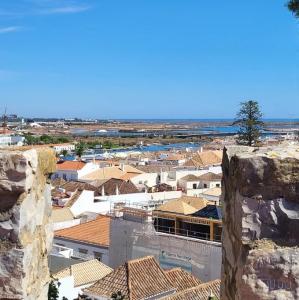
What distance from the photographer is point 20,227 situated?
10.3 ft

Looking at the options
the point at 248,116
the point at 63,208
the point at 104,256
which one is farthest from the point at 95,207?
the point at 248,116

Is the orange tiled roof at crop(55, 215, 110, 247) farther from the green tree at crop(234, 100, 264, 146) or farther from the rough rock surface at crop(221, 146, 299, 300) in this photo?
the rough rock surface at crop(221, 146, 299, 300)

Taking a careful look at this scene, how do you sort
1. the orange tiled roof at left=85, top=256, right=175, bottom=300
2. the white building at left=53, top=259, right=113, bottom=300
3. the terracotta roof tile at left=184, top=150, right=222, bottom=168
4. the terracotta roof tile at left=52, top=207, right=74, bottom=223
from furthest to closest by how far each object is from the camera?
the terracotta roof tile at left=184, top=150, right=222, bottom=168
the terracotta roof tile at left=52, top=207, right=74, bottom=223
the white building at left=53, top=259, right=113, bottom=300
the orange tiled roof at left=85, top=256, right=175, bottom=300

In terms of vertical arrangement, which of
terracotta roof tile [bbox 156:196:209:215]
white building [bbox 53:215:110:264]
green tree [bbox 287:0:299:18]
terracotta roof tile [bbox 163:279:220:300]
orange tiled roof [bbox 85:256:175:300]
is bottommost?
white building [bbox 53:215:110:264]

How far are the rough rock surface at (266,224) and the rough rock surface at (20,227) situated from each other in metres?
1.20

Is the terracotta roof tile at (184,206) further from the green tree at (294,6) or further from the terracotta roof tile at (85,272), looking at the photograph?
the green tree at (294,6)

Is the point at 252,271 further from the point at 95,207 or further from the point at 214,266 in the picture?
the point at 95,207

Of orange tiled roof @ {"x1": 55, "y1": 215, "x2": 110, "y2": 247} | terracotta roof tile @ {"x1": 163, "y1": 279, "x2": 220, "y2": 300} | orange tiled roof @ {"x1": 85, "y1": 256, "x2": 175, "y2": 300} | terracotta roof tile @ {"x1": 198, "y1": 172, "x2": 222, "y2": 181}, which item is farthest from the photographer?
terracotta roof tile @ {"x1": 198, "y1": 172, "x2": 222, "y2": 181}

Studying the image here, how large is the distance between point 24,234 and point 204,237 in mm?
19668

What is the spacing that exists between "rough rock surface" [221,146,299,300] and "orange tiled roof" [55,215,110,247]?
22.9 m

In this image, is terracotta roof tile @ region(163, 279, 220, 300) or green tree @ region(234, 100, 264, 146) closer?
terracotta roof tile @ region(163, 279, 220, 300)

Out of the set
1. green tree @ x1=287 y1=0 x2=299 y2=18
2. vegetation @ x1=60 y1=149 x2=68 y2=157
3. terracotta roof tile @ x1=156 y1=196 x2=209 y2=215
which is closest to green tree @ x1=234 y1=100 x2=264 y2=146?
terracotta roof tile @ x1=156 y1=196 x2=209 y2=215

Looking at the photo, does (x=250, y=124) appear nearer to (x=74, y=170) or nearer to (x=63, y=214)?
(x=63, y=214)

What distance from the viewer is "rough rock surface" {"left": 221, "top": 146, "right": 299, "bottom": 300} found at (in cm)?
266
